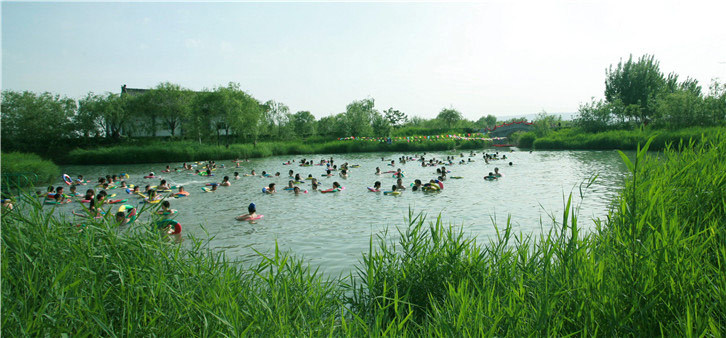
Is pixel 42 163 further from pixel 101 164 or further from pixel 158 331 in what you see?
pixel 158 331

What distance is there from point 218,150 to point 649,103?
57.1m

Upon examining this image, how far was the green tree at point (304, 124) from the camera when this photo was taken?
234 ft

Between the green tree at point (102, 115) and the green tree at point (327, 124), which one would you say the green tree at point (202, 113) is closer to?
the green tree at point (102, 115)

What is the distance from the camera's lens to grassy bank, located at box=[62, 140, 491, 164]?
37219 mm

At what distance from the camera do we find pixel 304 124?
7281 cm

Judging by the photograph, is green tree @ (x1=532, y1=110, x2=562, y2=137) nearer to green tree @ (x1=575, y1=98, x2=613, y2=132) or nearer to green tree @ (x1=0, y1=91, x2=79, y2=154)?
green tree @ (x1=575, y1=98, x2=613, y2=132)

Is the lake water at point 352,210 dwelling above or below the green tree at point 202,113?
below

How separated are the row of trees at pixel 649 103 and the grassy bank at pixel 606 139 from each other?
7.73ft

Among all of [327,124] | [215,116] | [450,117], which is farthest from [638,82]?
[215,116]

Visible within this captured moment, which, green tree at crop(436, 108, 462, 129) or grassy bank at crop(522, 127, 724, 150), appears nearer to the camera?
grassy bank at crop(522, 127, 724, 150)

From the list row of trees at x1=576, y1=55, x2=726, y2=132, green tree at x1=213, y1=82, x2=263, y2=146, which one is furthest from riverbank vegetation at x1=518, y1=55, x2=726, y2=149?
green tree at x1=213, y1=82, x2=263, y2=146

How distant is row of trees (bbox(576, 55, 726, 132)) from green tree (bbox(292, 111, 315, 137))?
4407cm

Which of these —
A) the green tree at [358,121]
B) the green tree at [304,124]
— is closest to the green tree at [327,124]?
the green tree at [304,124]

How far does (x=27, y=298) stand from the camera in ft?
11.5
